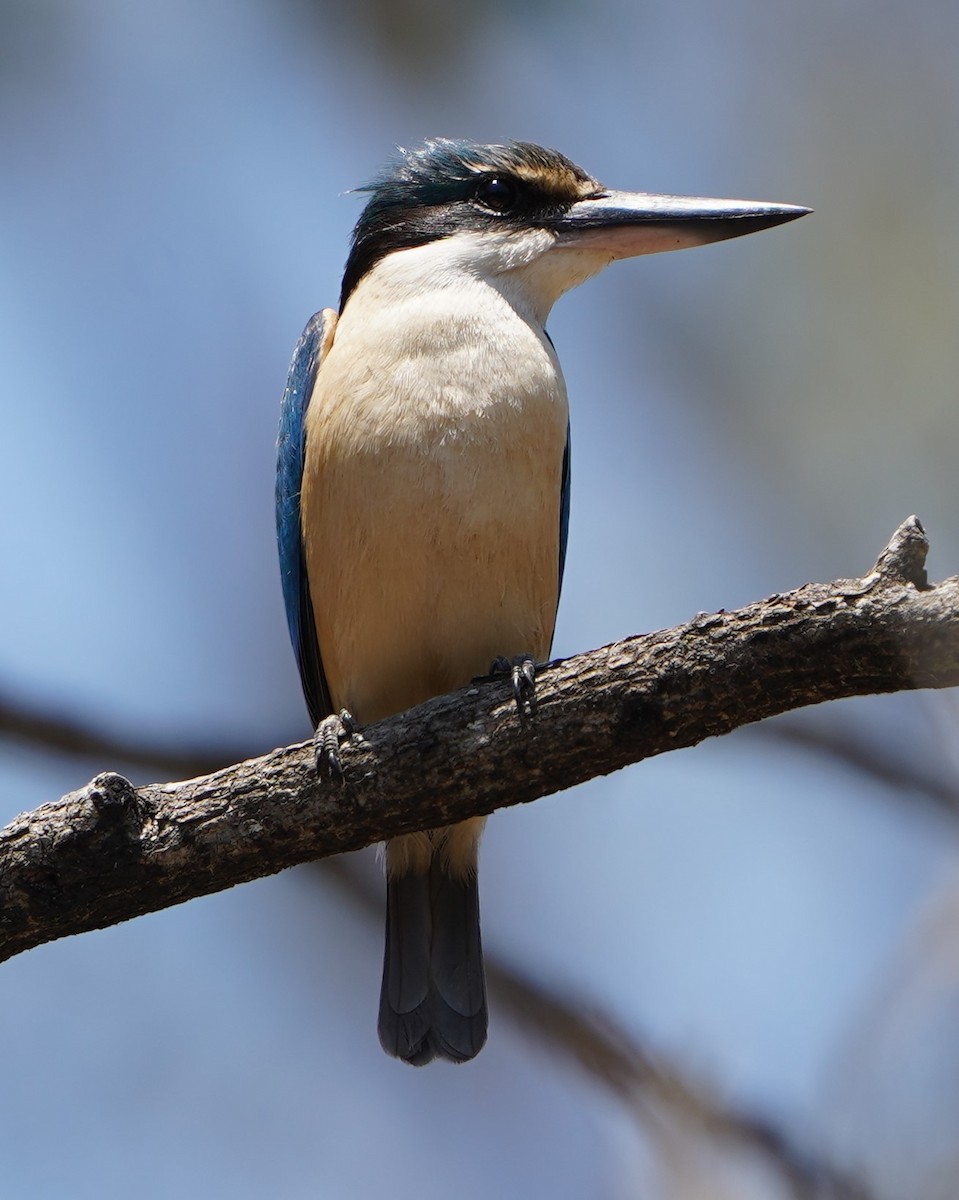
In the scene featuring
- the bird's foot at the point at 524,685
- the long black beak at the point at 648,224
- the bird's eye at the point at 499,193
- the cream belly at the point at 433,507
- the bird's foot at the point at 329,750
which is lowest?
the bird's foot at the point at 329,750

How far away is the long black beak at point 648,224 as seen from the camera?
4852 millimetres

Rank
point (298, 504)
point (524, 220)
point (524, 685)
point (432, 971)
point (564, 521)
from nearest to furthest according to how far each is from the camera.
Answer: point (524, 685)
point (432, 971)
point (298, 504)
point (524, 220)
point (564, 521)

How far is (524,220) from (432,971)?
268cm

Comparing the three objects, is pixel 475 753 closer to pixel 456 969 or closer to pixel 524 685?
pixel 524 685

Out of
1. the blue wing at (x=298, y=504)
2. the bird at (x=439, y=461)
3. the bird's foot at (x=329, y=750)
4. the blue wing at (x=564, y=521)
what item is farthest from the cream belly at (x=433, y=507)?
the bird's foot at (x=329, y=750)

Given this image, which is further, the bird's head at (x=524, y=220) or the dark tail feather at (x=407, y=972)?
the bird's head at (x=524, y=220)

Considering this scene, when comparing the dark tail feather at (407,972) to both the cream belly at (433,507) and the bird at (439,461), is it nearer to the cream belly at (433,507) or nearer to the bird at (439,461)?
the bird at (439,461)

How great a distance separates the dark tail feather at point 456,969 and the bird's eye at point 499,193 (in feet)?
7.77

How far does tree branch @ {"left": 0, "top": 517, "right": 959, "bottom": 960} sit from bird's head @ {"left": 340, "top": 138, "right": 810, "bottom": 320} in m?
1.81

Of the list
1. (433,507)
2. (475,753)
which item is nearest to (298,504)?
(433,507)

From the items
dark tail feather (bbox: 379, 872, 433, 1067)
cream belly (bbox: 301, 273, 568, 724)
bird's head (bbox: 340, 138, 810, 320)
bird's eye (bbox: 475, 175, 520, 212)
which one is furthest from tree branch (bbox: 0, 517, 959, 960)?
bird's eye (bbox: 475, 175, 520, 212)

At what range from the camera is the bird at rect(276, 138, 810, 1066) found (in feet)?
13.4

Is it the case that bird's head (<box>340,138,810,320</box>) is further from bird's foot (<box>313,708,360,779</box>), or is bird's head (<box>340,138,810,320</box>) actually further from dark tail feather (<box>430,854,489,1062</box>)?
dark tail feather (<box>430,854,489,1062</box>)

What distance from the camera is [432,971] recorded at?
181 inches
